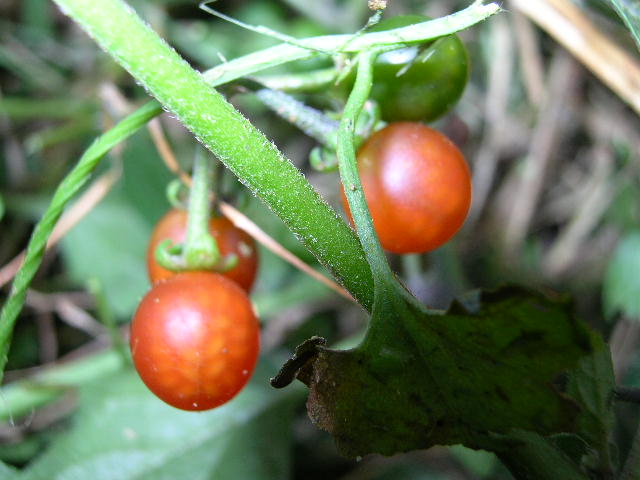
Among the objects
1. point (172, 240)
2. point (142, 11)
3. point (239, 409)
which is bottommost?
point (239, 409)

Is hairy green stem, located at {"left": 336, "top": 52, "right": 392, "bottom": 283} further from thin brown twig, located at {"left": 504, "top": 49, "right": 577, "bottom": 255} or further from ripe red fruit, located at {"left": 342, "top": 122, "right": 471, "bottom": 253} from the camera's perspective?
thin brown twig, located at {"left": 504, "top": 49, "right": 577, "bottom": 255}

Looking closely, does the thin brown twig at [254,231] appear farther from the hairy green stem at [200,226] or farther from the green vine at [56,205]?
the green vine at [56,205]

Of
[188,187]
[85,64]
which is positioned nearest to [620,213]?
[188,187]

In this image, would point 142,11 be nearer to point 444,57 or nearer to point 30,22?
point 30,22

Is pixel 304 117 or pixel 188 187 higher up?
pixel 304 117

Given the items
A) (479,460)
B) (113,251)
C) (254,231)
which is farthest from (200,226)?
(113,251)

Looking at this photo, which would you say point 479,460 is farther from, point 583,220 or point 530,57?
point 530,57
